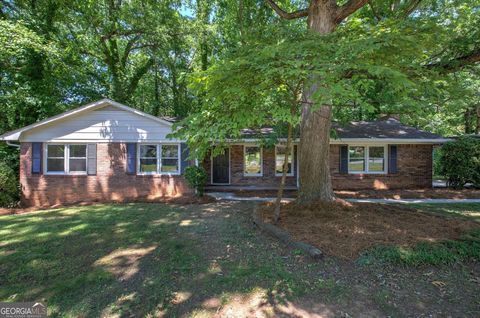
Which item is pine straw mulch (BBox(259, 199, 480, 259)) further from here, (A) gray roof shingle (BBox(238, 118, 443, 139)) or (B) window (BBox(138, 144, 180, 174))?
(A) gray roof shingle (BBox(238, 118, 443, 139))

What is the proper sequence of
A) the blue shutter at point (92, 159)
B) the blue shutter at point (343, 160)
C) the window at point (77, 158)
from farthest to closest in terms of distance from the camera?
the blue shutter at point (343, 160)
the window at point (77, 158)
the blue shutter at point (92, 159)

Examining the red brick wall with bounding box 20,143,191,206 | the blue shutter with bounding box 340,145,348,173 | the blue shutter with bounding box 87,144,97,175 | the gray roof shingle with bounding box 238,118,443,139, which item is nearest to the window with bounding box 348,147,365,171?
the blue shutter with bounding box 340,145,348,173

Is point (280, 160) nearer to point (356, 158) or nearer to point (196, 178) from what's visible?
point (356, 158)

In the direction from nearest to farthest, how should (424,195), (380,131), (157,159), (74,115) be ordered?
(424,195), (74,115), (157,159), (380,131)

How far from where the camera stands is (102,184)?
446 inches

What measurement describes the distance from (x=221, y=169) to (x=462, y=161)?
11154 millimetres

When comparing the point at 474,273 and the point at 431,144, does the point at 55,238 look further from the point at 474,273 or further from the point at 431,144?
the point at 431,144

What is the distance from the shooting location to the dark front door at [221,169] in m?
14.1

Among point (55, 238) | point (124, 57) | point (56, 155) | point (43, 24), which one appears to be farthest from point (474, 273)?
point (124, 57)

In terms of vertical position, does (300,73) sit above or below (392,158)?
above

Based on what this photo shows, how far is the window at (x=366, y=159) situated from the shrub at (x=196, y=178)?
7.63 metres

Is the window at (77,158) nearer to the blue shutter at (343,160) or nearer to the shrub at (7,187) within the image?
the shrub at (7,187)

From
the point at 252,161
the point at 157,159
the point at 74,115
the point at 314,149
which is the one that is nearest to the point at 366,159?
the point at 252,161

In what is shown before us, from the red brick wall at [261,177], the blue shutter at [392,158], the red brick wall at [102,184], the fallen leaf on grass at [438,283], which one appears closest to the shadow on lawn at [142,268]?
the fallen leaf on grass at [438,283]
